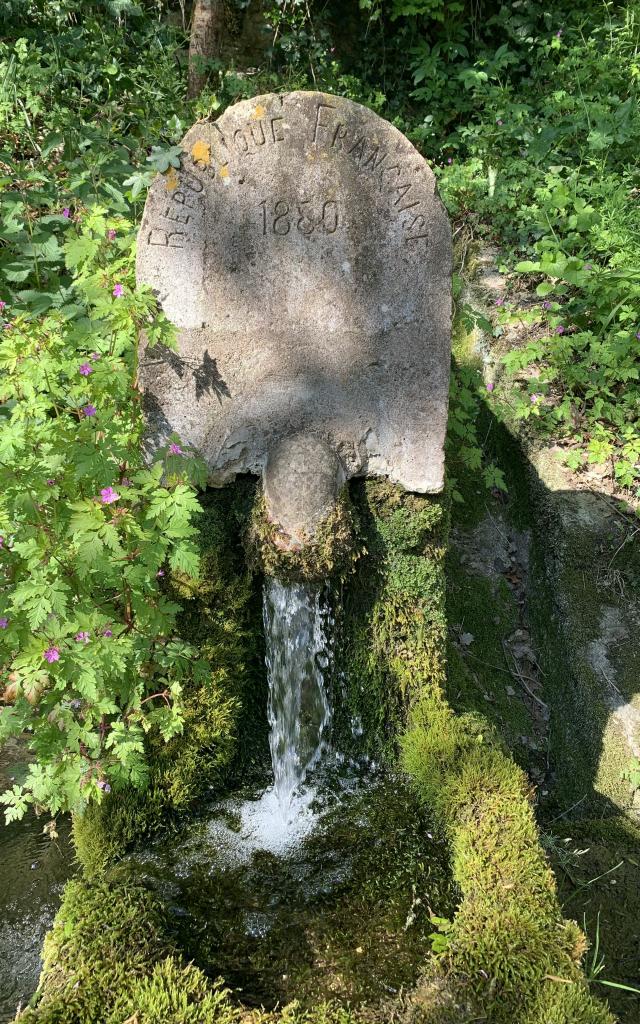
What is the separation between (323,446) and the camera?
8.24 feet

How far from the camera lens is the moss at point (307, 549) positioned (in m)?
2.39

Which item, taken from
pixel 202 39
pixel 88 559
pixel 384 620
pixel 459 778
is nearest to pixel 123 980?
pixel 88 559

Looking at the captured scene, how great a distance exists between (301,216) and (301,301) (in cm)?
30

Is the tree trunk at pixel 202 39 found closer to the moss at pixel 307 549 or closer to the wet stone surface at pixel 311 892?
the moss at pixel 307 549

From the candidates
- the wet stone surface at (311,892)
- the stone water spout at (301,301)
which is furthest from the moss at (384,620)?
the wet stone surface at (311,892)

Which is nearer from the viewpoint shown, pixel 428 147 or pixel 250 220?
pixel 250 220

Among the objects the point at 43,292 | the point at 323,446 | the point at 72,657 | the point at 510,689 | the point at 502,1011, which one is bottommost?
the point at 510,689

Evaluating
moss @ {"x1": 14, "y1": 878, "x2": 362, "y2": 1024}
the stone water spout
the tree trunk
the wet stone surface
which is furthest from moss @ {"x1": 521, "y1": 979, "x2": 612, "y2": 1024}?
Result: the tree trunk

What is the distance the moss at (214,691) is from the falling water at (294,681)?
9 cm

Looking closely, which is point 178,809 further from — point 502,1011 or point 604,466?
point 604,466

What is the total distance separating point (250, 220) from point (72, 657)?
1.66m

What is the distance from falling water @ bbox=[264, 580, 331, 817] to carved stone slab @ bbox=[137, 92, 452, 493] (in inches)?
21.9

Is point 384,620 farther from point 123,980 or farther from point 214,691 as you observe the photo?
point 123,980

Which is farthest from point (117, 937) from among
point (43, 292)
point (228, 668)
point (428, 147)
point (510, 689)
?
point (428, 147)
